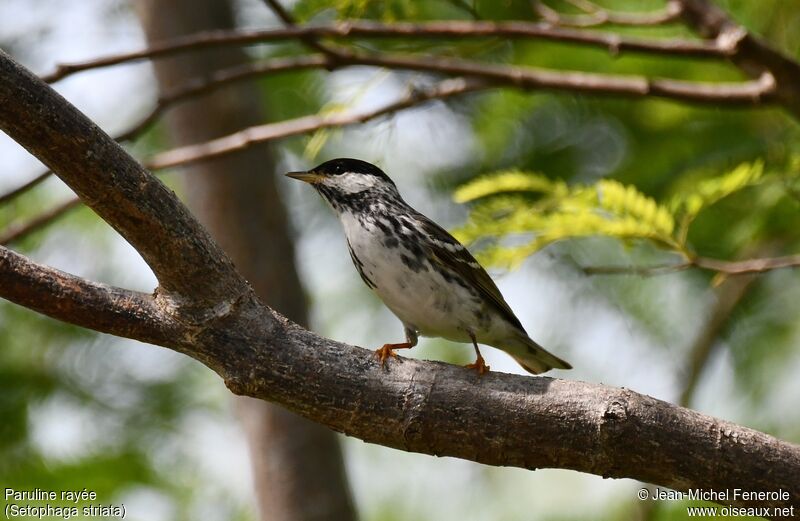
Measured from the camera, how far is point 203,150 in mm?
4121

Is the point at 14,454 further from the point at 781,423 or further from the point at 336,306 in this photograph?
the point at 781,423

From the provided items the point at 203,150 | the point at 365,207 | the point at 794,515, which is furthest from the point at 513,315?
Answer: the point at 794,515

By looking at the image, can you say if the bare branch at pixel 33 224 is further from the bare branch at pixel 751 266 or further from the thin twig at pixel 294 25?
the bare branch at pixel 751 266

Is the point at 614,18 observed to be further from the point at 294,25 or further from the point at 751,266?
the point at 294,25

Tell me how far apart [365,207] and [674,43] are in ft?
4.73

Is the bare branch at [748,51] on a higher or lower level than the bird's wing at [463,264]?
higher

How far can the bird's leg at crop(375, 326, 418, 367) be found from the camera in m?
2.72

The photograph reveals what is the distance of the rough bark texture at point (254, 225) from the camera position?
4.41 m

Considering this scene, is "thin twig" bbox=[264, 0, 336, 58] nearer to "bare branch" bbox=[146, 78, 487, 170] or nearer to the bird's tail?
"bare branch" bbox=[146, 78, 487, 170]

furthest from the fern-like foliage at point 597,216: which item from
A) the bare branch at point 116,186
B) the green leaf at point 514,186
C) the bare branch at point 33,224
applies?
the bare branch at point 33,224

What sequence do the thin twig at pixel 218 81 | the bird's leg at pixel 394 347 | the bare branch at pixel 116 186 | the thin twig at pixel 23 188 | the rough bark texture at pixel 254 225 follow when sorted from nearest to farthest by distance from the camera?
the bare branch at pixel 116 186 → the bird's leg at pixel 394 347 → the thin twig at pixel 23 188 → the thin twig at pixel 218 81 → the rough bark texture at pixel 254 225

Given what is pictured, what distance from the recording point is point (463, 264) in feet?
13.3

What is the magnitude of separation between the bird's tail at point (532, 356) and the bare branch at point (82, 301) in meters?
2.05

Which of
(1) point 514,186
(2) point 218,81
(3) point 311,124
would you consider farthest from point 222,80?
(1) point 514,186
